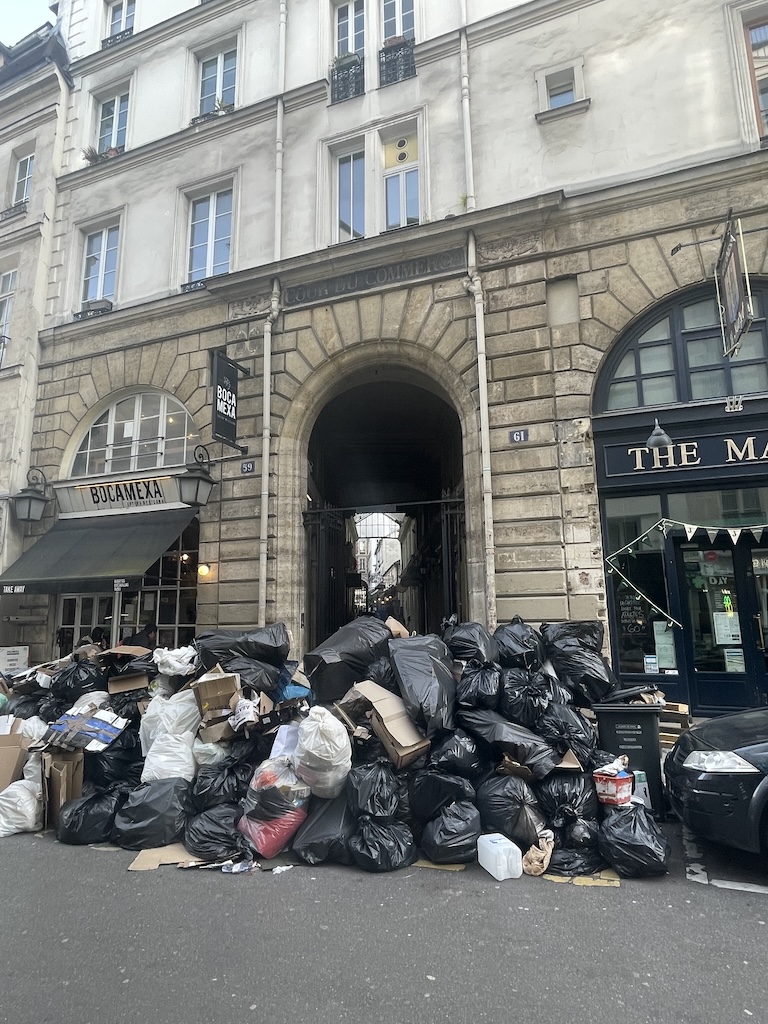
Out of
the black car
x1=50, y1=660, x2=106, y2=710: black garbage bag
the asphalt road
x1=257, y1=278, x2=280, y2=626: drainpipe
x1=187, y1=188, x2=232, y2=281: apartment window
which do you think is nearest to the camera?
the asphalt road

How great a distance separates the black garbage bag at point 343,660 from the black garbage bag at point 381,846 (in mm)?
1423

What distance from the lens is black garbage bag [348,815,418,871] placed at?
409cm

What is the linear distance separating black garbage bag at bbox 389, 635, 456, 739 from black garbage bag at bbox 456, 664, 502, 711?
3.9 inches

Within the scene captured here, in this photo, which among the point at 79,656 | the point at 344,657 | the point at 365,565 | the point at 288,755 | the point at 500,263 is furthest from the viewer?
the point at 365,565

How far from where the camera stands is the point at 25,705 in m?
6.57

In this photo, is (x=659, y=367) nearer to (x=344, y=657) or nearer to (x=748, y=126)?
(x=748, y=126)

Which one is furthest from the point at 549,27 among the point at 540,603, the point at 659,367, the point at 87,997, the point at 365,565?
the point at 365,565

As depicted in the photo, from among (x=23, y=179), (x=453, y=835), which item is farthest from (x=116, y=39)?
(x=453, y=835)

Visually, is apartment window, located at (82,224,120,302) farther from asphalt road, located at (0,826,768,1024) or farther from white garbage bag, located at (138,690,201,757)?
asphalt road, located at (0,826,768,1024)

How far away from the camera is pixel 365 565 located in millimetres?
77188

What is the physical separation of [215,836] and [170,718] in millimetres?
1176

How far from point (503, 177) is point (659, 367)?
3.90 m

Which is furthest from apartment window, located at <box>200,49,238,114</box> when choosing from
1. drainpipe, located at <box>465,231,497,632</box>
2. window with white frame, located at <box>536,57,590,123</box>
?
drainpipe, located at <box>465,231,497,632</box>

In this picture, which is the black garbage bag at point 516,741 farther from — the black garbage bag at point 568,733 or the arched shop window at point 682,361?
the arched shop window at point 682,361
